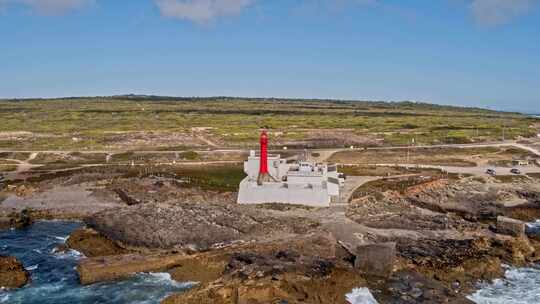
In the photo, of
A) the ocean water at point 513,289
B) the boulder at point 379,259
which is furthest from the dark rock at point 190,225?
the ocean water at point 513,289

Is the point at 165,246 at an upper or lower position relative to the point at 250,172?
lower

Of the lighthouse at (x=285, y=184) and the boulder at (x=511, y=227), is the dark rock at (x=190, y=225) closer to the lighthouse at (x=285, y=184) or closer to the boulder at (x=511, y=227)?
the lighthouse at (x=285, y=184)

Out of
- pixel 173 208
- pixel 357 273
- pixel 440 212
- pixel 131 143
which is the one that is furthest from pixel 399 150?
pixel 357 273

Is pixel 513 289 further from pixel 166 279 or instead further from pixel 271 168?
pixel 271 168

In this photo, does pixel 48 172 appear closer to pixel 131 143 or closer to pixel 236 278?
pixel 131 143

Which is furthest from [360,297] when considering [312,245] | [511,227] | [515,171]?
[515,171]

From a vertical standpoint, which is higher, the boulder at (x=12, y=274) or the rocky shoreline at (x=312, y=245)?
the rocky shoreline at (x=312, y=245)

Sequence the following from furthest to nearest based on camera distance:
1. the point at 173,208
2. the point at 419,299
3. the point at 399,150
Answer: the point at 399,150
the point at 173,208
the point at 419,299
